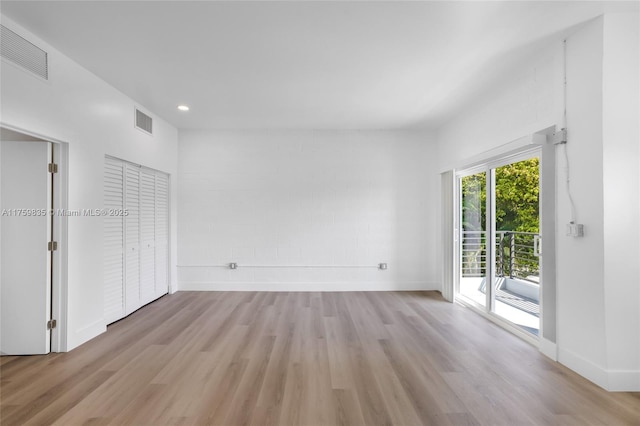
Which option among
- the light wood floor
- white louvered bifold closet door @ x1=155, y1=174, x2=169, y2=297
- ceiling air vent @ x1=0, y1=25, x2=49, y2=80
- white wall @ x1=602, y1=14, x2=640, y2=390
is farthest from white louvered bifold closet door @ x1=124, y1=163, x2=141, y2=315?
white wall @ x1=602, y1=14, x2=640, y2=390

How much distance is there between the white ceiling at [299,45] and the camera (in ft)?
7.00

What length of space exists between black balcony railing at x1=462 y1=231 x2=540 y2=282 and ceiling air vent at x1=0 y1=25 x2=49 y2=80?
515 centimetres

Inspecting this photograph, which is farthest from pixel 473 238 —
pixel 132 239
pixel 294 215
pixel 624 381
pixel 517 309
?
pixel 132 239

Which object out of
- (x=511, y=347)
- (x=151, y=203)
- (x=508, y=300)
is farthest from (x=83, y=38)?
(x=508, y=300)

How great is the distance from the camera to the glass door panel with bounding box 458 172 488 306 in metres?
3.91

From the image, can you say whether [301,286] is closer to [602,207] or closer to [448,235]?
[448,235]

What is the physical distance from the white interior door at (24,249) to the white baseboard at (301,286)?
2377mm

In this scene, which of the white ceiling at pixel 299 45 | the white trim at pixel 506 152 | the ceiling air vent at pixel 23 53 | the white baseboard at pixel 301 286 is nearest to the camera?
the white ceiling at pixel 299 45

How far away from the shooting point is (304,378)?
2.34m

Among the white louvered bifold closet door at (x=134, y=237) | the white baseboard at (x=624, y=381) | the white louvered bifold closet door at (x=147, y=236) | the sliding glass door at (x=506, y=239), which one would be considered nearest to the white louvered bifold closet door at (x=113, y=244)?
the white louvered bifold closet door at (x=134, y=237)

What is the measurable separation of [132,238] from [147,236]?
1.18ft

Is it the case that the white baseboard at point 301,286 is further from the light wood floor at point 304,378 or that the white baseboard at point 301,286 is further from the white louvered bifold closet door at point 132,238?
the light wood floor at point 304,378

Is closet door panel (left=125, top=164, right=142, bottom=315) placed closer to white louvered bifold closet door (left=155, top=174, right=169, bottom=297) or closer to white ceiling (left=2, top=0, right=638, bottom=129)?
white louvered bifold closet door (left=155, top=174, right=169, bottom=297)

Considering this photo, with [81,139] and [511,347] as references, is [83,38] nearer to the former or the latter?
[81,139]
